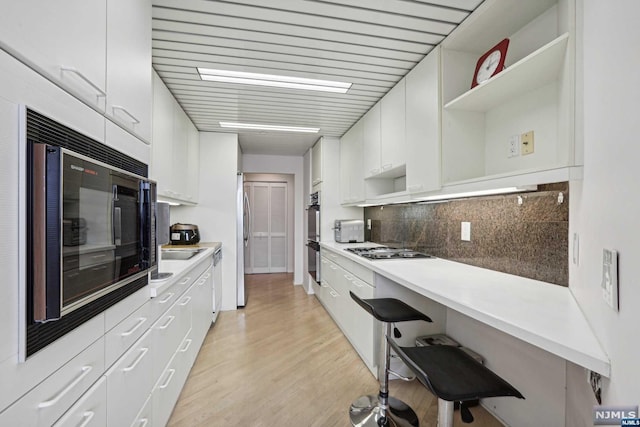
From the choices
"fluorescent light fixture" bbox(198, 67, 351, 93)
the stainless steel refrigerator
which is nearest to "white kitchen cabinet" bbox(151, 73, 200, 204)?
"fluorescent light fixture" bbox(198, 67, 351, 93)

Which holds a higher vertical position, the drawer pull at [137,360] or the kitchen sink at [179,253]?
the kitchen sink at [179,253]

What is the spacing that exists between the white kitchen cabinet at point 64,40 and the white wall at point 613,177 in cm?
133

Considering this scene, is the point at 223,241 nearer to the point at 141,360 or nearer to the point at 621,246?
the point at 141,360

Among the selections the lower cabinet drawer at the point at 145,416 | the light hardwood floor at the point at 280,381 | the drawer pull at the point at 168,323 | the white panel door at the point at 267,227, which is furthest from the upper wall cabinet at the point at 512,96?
the white panel door at the point at 267,227

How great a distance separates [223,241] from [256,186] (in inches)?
102

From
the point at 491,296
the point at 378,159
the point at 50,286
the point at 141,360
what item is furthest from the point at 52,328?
the point at 378,159

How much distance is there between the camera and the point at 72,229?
770 millimetres

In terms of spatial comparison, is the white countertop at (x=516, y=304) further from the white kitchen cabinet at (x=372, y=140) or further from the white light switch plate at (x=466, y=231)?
the white kitchen cabinet at (x=372, y=140)

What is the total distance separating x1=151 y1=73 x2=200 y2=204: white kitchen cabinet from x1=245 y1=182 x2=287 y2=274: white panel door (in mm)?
2631

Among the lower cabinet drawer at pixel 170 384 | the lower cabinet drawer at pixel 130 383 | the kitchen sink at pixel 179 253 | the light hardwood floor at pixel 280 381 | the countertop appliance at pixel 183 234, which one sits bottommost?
the light hardwood floor at pixel 280 381

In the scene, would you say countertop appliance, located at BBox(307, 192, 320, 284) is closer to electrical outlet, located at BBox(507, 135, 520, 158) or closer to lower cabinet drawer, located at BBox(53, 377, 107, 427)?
electrical outlet, located at BBox(507, 135, 520, 158)

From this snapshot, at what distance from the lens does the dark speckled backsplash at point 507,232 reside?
4.57 feet

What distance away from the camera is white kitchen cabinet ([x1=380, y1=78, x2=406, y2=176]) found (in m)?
2.37

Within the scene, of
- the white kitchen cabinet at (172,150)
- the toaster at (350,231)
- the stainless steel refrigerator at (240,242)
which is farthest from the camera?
the stainless steel refrigerator at (240,242)
